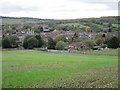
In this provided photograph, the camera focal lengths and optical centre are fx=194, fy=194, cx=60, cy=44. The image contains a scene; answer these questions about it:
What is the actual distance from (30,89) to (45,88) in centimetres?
91

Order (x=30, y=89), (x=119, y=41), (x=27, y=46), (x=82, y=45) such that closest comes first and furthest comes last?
(x=30, y=89) < (x=119, y=41) < (x=27, y=46) < (x=82, y=45)

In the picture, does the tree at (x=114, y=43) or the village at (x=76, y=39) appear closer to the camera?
the tree at (x=114, y=43)

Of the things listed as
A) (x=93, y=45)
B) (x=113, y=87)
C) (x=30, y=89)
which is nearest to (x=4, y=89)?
(x=30, y=89)

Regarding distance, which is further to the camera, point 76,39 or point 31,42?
point 76,39

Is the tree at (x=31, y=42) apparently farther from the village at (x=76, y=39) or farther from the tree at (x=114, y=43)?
the tree at (x=114, y=43)

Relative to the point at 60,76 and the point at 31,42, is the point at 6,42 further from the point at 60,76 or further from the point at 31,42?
the point at 60,76

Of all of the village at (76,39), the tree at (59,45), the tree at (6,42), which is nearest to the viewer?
the tree at (59,45)

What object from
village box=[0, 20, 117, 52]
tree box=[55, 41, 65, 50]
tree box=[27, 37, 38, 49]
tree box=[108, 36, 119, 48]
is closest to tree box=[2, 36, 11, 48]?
village box=[0, 20, 117, 52]

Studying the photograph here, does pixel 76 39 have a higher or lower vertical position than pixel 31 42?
higher

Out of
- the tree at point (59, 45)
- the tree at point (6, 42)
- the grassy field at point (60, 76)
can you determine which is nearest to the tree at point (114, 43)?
the tree at point (59, 45)

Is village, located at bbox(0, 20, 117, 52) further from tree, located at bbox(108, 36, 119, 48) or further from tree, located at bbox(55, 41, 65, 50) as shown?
tree, located at bbox(108, 36, 119, 48)

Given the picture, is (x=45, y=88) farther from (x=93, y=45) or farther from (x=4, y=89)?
(x=93, y=45)

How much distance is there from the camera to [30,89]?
1151 cm

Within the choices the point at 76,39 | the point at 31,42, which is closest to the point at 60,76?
the point at 31,42
